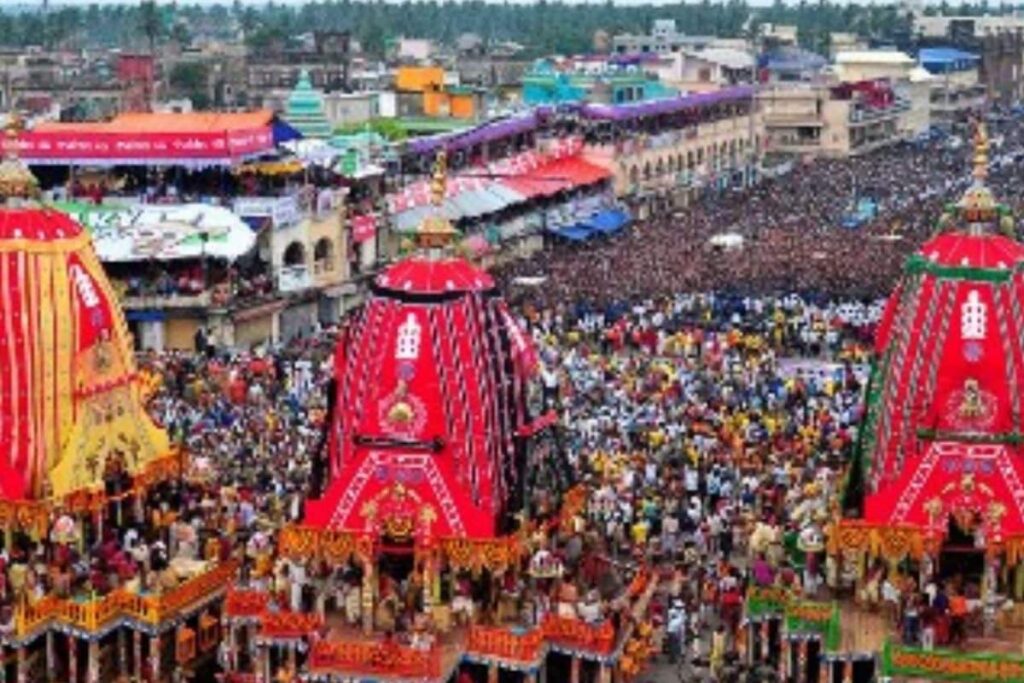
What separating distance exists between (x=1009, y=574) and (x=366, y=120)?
6101 centimetres

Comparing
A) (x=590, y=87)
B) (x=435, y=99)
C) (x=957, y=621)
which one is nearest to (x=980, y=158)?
(x=957, y=621)

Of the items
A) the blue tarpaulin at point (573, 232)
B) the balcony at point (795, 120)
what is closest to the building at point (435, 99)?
the blue tarpaulin at point (573, 232)

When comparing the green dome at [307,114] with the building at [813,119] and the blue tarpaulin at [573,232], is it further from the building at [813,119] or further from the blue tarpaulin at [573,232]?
the building at [813,119]

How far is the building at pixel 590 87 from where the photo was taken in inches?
3509

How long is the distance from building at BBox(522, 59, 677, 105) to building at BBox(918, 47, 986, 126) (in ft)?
122

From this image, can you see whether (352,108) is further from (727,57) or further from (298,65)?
(298,65)

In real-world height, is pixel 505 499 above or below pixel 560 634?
above

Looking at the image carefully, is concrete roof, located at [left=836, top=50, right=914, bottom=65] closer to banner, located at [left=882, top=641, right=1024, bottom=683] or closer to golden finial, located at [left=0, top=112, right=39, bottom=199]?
golden finial, located at [left=0, top=112, right=39, bottom=199]

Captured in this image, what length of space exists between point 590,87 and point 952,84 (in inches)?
1882

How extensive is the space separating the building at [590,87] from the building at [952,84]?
37.3m

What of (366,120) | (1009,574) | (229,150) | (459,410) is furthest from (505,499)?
(366,120)

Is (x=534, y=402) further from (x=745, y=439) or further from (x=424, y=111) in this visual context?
(x=424, y=111)

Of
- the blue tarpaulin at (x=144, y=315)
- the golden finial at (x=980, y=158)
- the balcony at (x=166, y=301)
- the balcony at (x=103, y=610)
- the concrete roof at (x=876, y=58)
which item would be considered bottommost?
the blue tarpaulin at (x=144, y=315)

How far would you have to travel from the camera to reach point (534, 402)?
23.9m
